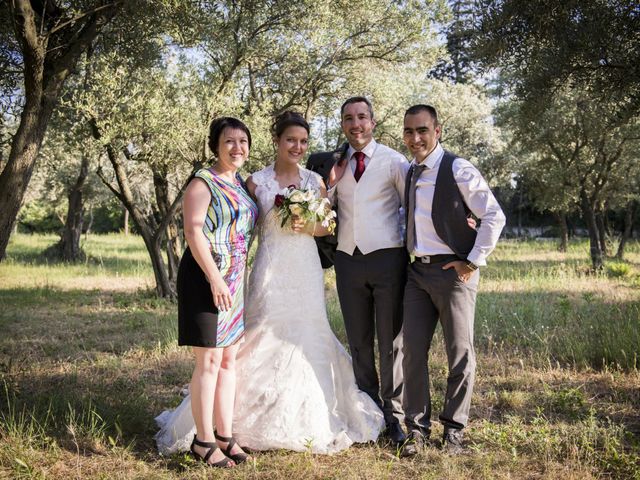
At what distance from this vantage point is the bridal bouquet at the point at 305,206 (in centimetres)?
469

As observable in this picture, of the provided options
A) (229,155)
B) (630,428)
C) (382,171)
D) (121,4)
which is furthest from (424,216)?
(121,4)

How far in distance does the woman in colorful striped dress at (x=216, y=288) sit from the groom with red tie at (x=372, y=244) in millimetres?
907

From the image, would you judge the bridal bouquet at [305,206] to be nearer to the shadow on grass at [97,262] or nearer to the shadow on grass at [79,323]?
the shadow on grass at [79,323]

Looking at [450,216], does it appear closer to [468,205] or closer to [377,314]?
[468,205]

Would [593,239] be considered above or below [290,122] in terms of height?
below

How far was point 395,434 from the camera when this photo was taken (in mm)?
4789

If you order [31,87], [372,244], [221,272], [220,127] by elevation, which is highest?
[31,87]

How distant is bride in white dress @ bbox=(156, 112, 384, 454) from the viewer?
15.2 ft

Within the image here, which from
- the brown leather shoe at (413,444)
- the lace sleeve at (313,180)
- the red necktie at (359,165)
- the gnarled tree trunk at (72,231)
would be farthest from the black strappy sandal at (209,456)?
the gnarled tree trunk at (72,231)

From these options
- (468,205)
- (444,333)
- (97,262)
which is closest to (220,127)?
(468,205)

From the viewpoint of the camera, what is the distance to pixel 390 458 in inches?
177

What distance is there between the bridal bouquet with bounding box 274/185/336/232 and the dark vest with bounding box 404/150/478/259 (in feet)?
2.89

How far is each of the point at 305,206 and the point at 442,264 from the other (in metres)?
1.18

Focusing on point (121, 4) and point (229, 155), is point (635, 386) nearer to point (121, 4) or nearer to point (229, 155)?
point (229, 155)
